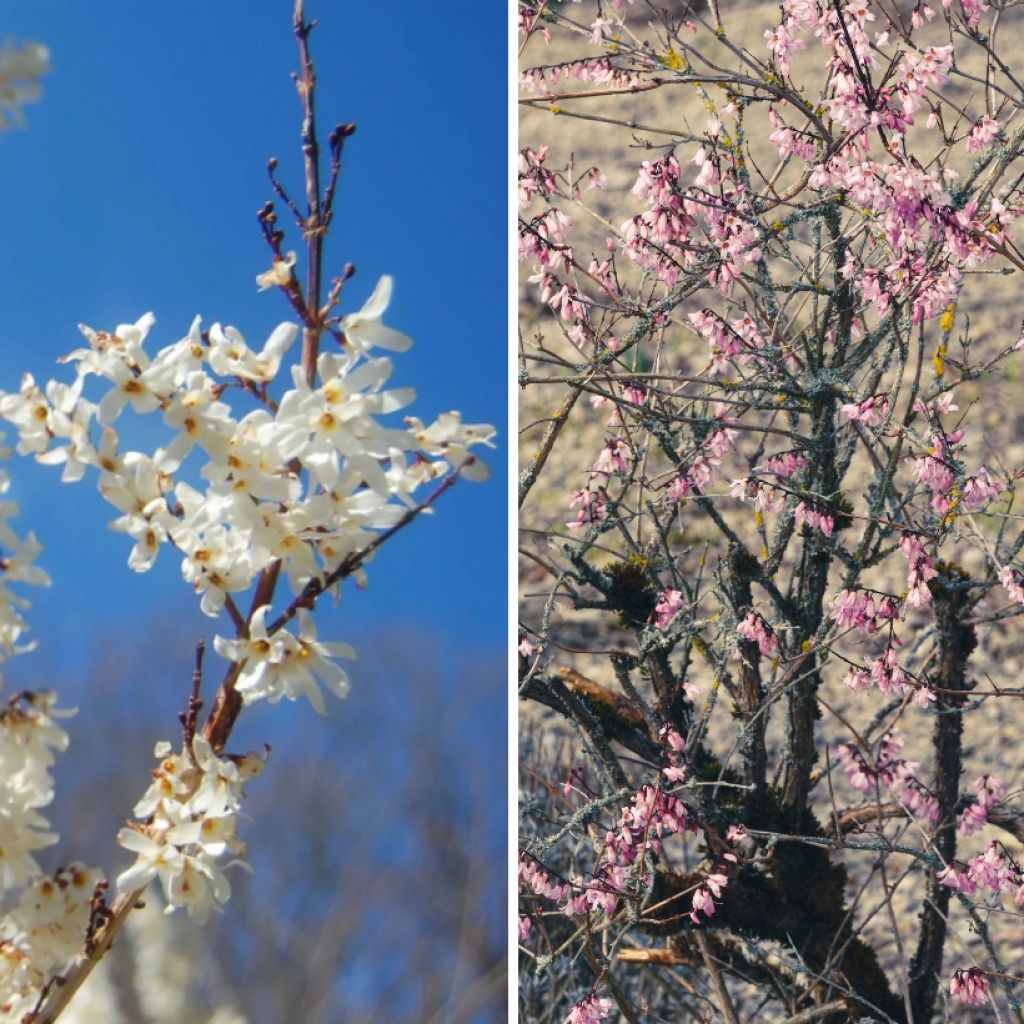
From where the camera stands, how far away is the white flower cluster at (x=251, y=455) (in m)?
0.58

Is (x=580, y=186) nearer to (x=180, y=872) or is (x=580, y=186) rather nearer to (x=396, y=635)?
(x=180, y=872)

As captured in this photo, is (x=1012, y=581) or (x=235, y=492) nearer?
(x=235, y=492)

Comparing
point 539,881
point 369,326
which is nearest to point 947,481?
point 539,881

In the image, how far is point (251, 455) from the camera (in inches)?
22.9

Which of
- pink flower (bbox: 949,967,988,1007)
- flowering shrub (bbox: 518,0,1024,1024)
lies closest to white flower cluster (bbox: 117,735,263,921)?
flowering shrub (bbox: 518,0,1024,1024)

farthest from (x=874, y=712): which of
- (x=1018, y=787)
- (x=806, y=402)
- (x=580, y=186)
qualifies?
(x=580, y=186)

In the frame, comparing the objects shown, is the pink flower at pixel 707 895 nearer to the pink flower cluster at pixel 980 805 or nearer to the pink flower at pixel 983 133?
the pink flower cluster at pixel 980 805

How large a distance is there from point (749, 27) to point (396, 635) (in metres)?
Result: 2.27

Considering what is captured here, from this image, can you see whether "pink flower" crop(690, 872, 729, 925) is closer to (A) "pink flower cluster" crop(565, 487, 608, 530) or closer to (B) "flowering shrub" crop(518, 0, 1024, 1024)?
(B) "flowering shrub" crop(518, 0, 1024, 1024)

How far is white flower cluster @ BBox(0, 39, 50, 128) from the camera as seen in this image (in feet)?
1.67

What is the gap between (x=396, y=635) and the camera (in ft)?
12.4

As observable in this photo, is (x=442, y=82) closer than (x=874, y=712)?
No

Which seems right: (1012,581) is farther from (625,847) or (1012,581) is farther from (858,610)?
(625,847)

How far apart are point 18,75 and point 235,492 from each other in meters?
0.20
